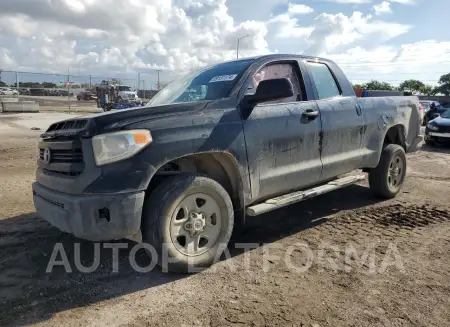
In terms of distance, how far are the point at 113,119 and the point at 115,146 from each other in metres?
0.24

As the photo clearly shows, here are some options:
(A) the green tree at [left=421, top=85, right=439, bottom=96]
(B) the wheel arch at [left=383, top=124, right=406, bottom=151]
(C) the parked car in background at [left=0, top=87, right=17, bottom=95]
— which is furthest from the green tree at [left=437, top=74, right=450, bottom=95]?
(B) the wheel arch at [left=383, top=124, right=406, bottom=151]

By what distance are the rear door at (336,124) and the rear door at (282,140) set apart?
0.58 feet

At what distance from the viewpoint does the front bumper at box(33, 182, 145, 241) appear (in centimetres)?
A: 302

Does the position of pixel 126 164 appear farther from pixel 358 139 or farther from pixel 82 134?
pixel 358 139

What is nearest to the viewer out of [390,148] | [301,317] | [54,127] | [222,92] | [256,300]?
[301,317]

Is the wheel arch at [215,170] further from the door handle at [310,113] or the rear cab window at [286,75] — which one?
the door handle at [310,113]

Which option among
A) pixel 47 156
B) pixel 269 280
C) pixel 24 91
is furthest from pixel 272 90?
pixel 24 91

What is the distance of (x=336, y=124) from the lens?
15.6 ft

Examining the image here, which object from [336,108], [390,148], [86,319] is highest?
[336,108]

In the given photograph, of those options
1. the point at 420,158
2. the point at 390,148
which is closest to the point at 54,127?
the point at 390,148

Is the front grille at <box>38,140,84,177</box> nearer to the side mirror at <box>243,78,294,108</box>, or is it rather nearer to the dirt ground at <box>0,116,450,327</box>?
the dirt ground at <box>0,116,450,327</box>

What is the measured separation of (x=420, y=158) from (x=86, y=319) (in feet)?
33.1

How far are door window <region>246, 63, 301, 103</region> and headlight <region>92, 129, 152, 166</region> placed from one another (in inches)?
54.0

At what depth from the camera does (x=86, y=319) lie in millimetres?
2848
